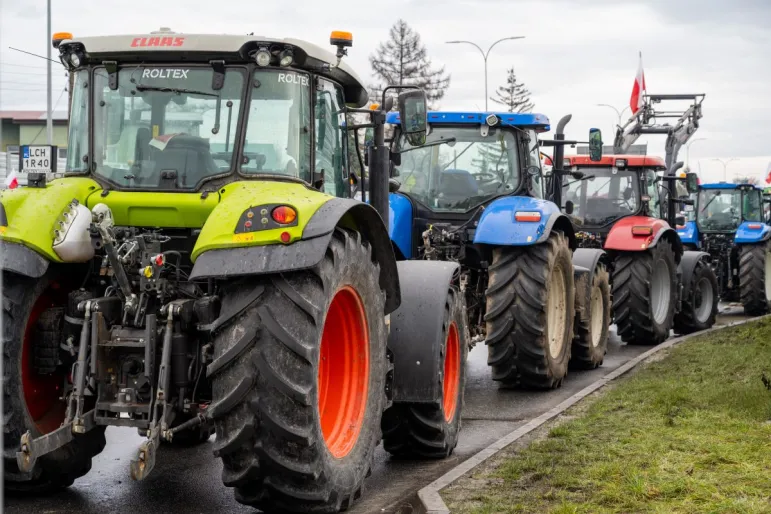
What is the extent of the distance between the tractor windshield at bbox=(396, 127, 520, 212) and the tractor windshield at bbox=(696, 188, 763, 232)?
10786 millimetres

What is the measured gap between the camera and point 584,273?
12.5m

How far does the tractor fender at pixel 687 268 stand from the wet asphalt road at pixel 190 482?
24.5ft

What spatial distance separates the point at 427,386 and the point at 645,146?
14.7 m

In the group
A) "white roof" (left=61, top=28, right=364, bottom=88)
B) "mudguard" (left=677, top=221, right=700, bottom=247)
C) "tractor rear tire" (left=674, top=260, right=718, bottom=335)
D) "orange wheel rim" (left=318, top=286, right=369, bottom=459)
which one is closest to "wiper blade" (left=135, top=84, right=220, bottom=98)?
"white roof" (left=61, top=28, right=364, bottom=88)

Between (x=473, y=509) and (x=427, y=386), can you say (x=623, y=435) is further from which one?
(x=473, y=509)

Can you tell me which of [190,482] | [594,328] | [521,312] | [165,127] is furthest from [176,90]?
[594,328]

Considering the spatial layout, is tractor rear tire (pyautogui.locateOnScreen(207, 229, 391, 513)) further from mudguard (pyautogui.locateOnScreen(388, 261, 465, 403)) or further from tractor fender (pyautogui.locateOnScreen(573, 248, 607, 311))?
tractor fender (pyautogui.locateOnScreen(573, 248, 607, 311))

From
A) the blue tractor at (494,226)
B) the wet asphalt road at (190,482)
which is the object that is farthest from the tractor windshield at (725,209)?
the wet asphalt road at (190,482)

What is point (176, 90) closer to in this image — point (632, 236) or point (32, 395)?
point (32, 395)

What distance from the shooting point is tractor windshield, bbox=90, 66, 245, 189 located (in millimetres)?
6457

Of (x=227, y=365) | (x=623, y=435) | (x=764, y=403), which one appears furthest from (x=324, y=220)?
(x=764, y=403)

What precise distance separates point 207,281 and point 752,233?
15.6 metres

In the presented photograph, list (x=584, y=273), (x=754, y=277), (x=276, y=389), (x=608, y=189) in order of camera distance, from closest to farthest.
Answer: (x=276, y=389)
(x=584, y=273)
(x=608, y=189)
(x=754, y=277)

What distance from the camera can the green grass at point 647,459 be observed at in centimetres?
587
